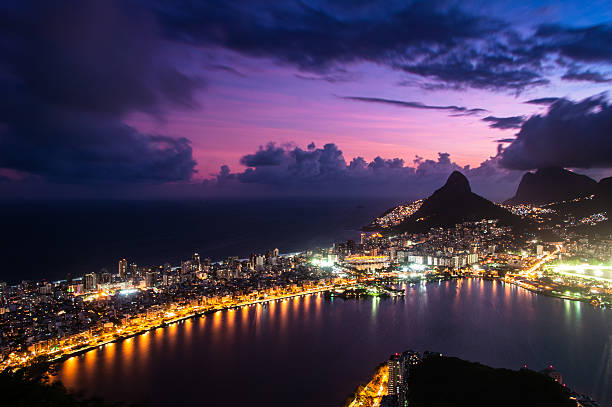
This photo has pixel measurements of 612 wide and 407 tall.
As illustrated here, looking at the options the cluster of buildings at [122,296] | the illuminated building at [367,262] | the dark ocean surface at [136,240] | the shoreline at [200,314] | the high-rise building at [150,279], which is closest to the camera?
the shoreline at [200,314]

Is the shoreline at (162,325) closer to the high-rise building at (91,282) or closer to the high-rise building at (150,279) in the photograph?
the high-rise building at (150,279)

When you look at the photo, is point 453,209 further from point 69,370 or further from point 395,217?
point 69,370

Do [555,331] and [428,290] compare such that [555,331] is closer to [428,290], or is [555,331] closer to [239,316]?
[428,290]

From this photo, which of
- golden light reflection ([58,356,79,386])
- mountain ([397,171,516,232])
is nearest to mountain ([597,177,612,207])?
mountain ([397,171,516,232])

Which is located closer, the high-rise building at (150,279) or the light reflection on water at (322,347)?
the light reflection on water at (322,347)

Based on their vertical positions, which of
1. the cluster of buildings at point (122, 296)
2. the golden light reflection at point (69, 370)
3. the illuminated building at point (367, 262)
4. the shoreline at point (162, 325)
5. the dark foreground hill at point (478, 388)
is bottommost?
the golden light reflection at point (69, 370)

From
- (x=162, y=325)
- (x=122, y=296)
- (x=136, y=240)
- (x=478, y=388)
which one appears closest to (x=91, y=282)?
(x=122, y=296)

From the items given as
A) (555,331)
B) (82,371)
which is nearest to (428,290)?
(555,331)

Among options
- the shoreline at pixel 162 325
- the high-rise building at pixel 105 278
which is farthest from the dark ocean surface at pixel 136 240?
the shoreline at pixel 162 325
